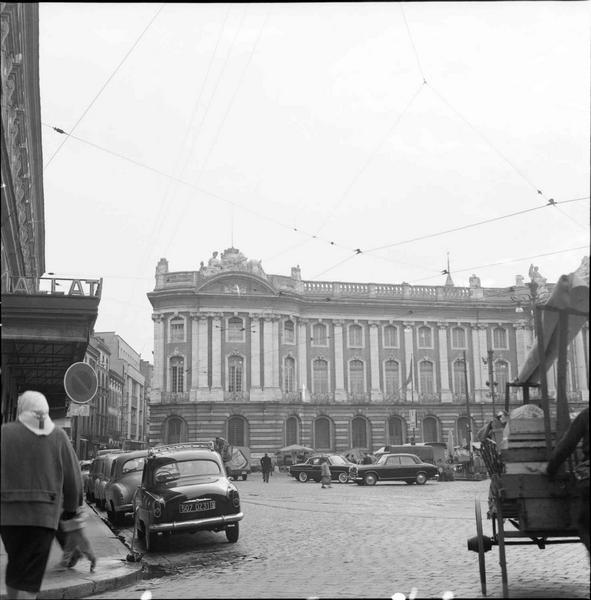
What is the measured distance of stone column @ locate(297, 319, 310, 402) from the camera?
191 feet

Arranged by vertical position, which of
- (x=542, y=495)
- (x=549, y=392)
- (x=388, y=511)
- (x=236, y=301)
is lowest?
(x=388, y=511)

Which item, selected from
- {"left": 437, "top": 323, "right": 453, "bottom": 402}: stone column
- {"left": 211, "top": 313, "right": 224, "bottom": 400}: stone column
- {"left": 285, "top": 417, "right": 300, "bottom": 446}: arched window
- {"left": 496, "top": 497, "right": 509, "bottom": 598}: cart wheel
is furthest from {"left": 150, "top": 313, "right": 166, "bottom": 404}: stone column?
{"left": 496, "top": 497, "right": 509, "bottom": 598}: cart wheel

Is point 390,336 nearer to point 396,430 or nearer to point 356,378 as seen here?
point 356,378

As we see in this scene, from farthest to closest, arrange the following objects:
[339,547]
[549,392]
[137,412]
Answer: [137,412], [339,547], [549,392]

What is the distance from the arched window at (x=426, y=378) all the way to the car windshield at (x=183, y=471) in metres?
48.3

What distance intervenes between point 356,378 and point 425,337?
653 centimetres

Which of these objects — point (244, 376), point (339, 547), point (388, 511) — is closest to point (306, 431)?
point (244, 376)

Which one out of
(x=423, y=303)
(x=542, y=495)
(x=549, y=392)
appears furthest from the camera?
(x=423, y=303)

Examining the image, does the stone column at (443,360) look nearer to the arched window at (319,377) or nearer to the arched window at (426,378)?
the arched window at (426,378)

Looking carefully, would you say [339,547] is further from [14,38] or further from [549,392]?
[14,38]

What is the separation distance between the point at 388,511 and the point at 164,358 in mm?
38467

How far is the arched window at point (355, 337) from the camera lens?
197 feet

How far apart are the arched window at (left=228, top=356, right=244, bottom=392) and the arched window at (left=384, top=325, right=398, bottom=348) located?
11538mm

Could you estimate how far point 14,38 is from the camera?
64.6 ft
